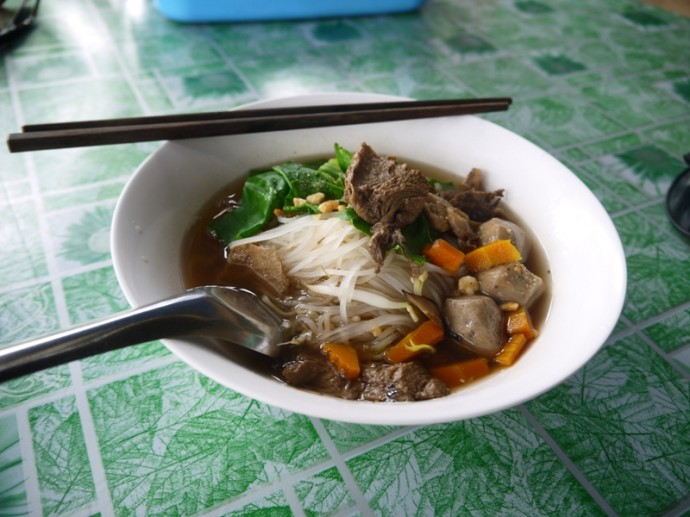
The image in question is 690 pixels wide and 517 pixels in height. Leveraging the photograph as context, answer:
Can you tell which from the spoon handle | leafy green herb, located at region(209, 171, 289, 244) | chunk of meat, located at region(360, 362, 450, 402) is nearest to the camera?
the spoon handle

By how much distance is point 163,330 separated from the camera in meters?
1.16

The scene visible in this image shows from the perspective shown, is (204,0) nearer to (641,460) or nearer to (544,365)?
(544,365)

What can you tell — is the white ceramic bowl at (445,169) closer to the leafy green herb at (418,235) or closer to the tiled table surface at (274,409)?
the tiled table surface at (274,409)

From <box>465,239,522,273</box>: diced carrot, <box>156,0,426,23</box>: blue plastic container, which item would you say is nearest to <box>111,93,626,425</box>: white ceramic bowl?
<box>465,239,522,273</box>: diced carrot

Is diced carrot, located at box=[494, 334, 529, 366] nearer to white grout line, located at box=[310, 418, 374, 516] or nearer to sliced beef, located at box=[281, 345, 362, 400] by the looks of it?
sliced beef, located at box=[281, 345, 362, 400]

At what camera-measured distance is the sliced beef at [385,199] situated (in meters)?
1.67

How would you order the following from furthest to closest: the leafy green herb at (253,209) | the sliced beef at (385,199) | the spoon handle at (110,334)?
the leafy green herb at (253,209) → the sliced beef at (385,199) → the spoon handle at (110,334)

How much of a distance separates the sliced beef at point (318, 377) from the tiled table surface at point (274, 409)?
0.09m

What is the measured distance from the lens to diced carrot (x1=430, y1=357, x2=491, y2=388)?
1.56m

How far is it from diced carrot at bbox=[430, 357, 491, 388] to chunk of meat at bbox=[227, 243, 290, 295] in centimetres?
61

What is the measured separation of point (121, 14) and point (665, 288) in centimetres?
378

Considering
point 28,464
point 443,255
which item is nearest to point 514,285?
point 443,255

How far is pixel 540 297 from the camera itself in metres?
1.74

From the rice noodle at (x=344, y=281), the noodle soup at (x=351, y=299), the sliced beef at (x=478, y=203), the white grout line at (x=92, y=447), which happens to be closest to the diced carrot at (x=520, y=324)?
the noodle soup at (x=351, y=299)
